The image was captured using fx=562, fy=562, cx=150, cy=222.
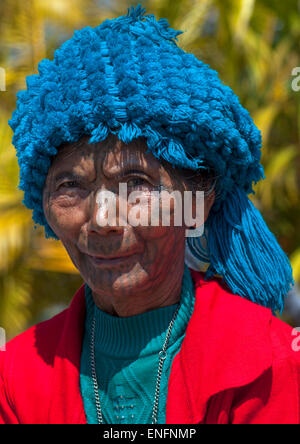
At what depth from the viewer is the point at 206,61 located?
4.29 metres

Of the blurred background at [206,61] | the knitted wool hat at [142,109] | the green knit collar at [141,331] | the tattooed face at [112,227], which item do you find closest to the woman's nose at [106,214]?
the tattooed face at [112,227]

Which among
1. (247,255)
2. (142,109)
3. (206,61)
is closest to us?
(142,109)

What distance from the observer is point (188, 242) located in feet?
5.45

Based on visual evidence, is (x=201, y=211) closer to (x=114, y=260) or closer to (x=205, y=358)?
(x=114, y=260)

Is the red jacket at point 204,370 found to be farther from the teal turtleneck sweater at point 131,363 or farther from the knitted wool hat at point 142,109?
the knitted wool hat at point 142,109

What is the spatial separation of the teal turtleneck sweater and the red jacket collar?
4 cm

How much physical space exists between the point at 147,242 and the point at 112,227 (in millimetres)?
103

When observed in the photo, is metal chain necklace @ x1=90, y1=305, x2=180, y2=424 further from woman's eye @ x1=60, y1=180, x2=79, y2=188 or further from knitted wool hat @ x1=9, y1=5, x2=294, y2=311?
woman's eye @ x1=60, y1=180, x2=79, y2=188

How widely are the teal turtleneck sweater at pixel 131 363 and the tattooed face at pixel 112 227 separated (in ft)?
0.24

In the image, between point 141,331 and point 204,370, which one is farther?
point 141,331

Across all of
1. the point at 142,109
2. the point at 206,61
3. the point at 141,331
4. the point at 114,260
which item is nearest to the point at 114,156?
the point at 142,109

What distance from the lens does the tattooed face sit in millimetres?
1342

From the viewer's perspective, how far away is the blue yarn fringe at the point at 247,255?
154 cm
